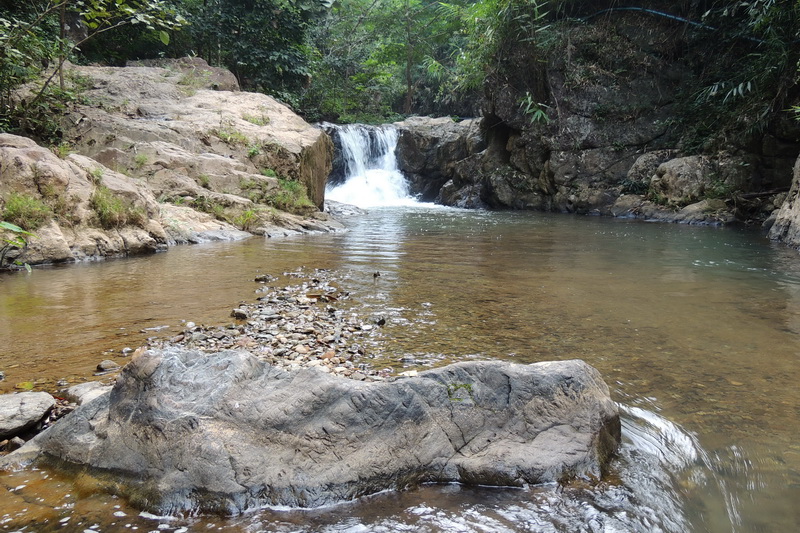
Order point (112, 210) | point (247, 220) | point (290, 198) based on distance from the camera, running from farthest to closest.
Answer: point (290, 198)
point (247, 220)
point (112, 210)

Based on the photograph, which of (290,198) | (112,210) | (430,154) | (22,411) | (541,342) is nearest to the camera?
(22,411)

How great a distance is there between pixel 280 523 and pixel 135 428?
2.18 feet

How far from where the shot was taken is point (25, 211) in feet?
17.9

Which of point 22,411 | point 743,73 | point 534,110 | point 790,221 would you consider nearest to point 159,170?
point 22,411

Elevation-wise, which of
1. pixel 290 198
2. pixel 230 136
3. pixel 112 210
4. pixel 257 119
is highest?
pixel 257 119

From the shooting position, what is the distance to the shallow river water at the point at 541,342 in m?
1.58

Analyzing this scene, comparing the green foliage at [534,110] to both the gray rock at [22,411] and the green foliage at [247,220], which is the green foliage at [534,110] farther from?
the gray rock at [22,411]

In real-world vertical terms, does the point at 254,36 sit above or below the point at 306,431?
above

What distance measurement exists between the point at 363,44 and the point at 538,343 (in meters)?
22.0

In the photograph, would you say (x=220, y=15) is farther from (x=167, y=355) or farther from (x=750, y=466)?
(x=750, y=466)

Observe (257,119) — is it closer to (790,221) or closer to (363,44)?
(790,221)

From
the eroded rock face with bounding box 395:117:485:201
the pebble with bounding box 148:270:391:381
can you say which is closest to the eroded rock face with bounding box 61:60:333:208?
the pebble with bounding box 148:270:391:381

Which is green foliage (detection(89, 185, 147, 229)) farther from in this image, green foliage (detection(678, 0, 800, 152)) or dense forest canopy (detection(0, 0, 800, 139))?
green foliage (detection(678, 0, 800, 152))

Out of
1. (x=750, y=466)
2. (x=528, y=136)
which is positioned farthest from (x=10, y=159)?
(x=528, y=136)
